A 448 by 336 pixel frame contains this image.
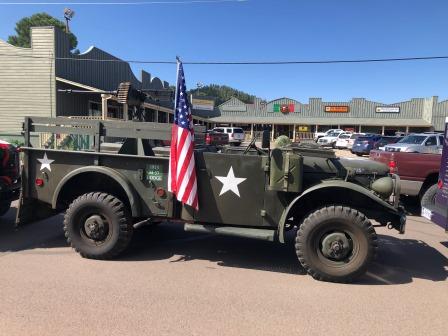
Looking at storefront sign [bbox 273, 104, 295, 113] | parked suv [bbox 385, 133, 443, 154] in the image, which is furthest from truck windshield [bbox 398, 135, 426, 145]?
storefront sign [bbox 273, 104, 295, 113]

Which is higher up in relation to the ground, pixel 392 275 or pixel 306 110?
pixel 306 110

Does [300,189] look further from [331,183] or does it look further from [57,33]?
[57,33]

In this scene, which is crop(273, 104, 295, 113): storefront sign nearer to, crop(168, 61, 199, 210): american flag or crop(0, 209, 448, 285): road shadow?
crop(0, 209, 448, 285): road shadow

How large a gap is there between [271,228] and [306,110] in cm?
5404

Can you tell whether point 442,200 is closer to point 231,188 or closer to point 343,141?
point 231,188

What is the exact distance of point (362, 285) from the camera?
15.1 feet

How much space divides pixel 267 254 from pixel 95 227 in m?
2.40

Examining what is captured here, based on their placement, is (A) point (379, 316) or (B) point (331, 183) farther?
(B) point (331, 183)

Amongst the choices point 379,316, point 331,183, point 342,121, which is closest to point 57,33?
point 331,183

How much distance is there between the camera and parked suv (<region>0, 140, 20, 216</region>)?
627 cm

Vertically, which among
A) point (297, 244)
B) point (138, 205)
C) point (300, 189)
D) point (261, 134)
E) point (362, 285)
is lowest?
point (362, 285)

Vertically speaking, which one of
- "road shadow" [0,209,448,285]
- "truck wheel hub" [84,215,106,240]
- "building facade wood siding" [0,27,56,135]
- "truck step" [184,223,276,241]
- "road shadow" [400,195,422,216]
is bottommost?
"road shadow" [0,209,448,285]

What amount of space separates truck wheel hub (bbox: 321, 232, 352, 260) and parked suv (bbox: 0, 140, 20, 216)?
4.90 meters

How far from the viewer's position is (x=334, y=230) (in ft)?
15.4
